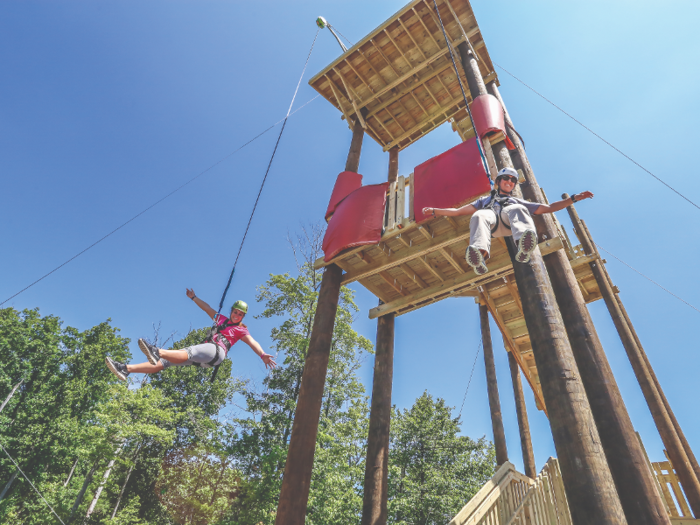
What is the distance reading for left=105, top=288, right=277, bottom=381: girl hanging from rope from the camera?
16.5ft

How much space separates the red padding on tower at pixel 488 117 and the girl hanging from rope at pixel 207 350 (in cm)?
500

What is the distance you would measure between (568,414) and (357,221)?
4962 mm

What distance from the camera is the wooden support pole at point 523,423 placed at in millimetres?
9305

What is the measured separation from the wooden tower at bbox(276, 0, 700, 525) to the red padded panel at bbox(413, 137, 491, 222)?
0.25 m

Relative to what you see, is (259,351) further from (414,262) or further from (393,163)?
(393,163)

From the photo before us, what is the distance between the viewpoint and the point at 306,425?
533 centimetres

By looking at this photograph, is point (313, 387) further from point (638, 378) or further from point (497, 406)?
point (638, 378)

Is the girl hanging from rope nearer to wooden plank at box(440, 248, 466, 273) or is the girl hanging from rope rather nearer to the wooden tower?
the wooden tower

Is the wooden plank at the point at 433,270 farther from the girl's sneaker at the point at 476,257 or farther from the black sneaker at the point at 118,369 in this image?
the black sneaker at the point at 118,369

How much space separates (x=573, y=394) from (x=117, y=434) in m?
27.1

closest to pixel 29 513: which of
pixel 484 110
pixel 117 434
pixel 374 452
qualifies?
pixel 117 434

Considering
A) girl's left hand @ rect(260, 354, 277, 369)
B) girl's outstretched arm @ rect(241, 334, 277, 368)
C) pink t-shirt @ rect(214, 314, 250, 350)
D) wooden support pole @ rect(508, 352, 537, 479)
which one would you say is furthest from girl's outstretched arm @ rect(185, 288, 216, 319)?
wooden support pole @ rect(508, 352, 537, 479)

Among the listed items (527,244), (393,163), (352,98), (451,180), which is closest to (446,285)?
(451,180)

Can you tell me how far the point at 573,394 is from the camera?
3010 millimetres
